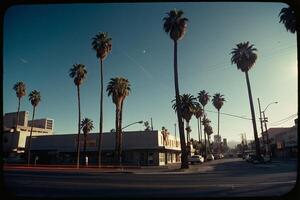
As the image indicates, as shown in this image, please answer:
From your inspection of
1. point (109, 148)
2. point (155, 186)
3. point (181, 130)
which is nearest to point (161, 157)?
point (109, 148)


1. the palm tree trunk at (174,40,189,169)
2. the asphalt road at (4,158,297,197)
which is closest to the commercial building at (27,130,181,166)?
the palm tree trunk at (174,40,189,169)

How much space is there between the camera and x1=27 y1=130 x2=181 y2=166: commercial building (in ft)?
149

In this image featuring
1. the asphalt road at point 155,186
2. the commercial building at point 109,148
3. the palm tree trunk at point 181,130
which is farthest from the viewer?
the commercial building at point 109,148

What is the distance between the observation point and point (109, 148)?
47.4m

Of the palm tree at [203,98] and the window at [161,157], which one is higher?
→ the palm tree at [203,98]

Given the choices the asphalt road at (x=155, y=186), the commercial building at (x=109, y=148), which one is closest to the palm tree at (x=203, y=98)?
the commercial building at (x=109, y=148)

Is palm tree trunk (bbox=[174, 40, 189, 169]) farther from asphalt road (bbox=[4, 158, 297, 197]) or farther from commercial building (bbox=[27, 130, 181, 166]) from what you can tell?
asphalt road (bbox=[4, 158, 297, 197])

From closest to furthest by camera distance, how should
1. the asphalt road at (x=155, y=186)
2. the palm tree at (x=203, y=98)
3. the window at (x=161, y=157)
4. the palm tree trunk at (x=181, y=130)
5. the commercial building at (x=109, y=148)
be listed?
the asphalt road at (x=155, y=186)
the palm tree trunk at (x=181, y=130)
the commercial building at (x=109, y=148)
the window at (x=161, y=157)
the palm tree at (x=203, y=98)

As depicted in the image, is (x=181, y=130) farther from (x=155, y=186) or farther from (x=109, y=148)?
(x=155, y=186)

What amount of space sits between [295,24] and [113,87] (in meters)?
45.1

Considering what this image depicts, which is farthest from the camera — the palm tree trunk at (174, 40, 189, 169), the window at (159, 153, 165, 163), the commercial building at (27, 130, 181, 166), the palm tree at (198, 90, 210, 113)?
the palm tree at (198, 90, 210, 113)

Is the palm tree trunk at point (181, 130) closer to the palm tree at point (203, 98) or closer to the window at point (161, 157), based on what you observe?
the window at point (161, 157)

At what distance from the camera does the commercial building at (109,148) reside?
45500 mm

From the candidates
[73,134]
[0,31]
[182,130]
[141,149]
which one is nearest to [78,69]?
[73,134]
